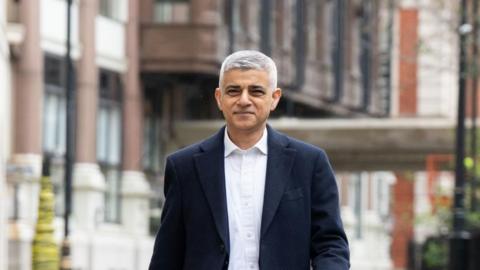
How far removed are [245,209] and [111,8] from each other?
43.9m

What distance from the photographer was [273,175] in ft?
27.6

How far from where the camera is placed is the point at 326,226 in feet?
27.7

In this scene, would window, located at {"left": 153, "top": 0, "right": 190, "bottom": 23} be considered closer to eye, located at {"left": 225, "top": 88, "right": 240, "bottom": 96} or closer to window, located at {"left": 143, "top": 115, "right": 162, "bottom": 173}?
window, located at {"left": 143, "top": 115, "right": 162, "bottom": 173}

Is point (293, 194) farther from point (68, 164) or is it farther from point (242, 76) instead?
point (68, 164)

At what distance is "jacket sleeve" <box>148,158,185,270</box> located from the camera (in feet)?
28.0

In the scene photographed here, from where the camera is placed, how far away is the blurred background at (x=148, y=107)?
4416 centimetres

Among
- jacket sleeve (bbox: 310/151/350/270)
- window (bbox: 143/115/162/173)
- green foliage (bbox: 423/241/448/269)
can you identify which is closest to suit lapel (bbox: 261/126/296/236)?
jacket sleeve (bbox: 310/151/350/270)

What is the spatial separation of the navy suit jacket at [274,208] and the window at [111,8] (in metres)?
42.9

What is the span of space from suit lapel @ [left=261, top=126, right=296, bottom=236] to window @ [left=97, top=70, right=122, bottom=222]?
139 feet

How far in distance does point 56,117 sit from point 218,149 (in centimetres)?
3816

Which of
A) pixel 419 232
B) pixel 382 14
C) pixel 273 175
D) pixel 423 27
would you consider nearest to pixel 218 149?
pixel 273 175

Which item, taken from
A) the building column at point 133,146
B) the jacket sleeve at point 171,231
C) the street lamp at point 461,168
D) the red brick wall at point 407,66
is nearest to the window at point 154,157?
the building column at point 133,146

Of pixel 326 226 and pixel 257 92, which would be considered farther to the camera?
pixel 326 226

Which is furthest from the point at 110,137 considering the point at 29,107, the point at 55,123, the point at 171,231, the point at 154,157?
the point at 171,231
